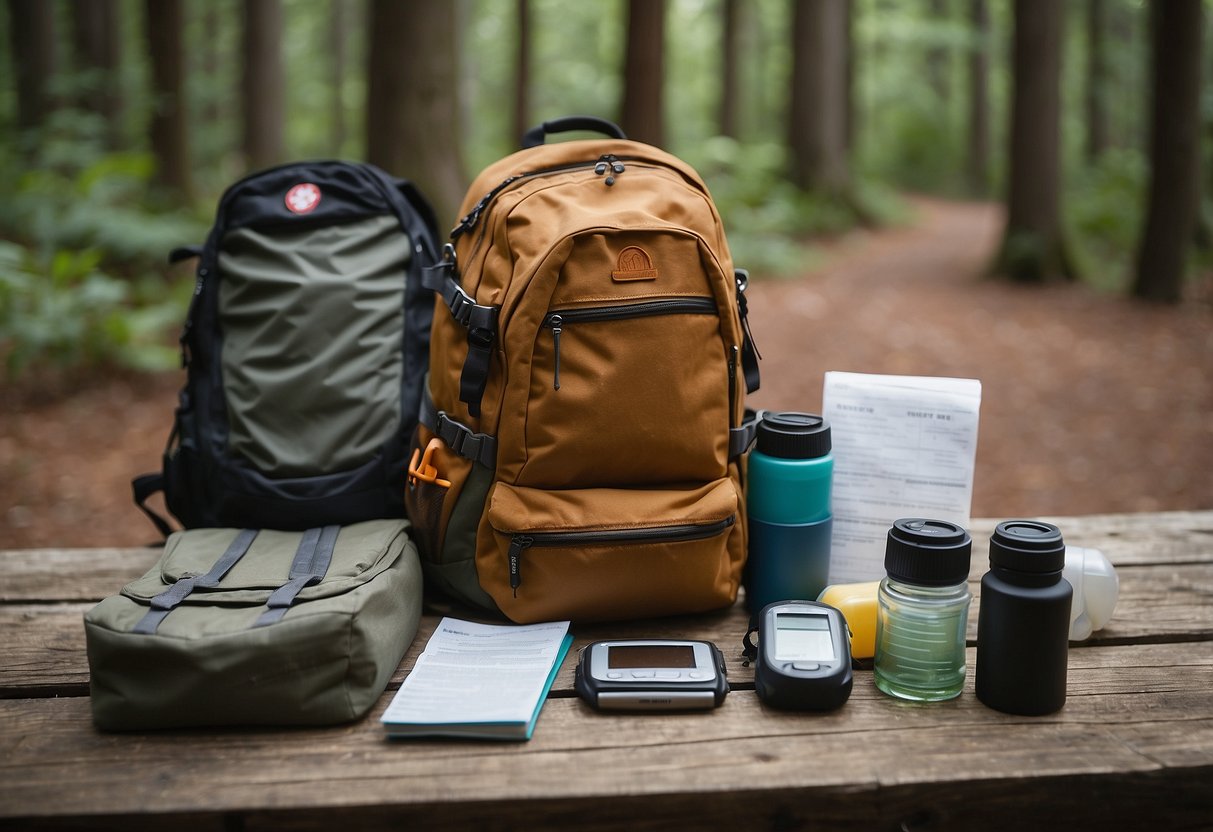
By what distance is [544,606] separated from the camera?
2000 mm

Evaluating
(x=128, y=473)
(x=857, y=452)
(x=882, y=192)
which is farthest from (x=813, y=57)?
(x=857, y=452)

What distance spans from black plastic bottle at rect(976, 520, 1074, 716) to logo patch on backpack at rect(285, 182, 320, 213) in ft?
5.91

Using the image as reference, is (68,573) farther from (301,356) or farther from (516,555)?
(516,555)

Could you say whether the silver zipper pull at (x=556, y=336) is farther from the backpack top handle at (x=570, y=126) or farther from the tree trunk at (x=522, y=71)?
the tree trunk at (x=522, y=71)

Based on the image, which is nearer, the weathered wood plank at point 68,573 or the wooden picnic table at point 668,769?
the wooden picnic table at point 668,769

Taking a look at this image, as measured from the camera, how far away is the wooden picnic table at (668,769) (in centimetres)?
149

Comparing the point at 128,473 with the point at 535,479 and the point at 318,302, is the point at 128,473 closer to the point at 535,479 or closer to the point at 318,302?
the point at 318,302

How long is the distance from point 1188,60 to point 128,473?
8584mm

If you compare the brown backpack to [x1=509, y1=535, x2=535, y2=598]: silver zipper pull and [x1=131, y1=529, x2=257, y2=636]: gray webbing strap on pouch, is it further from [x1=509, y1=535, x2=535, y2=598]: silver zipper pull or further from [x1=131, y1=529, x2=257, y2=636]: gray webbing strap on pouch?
[x1=131, y1=529, x2=257, y2=636]: gray webbing strap on pouch

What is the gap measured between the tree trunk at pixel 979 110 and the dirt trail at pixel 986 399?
14301 millimetres

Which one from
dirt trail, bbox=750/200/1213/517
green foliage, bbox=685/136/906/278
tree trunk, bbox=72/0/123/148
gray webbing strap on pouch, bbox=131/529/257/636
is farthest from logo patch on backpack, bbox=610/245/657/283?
tree trunk, bbox=72/0/123/148

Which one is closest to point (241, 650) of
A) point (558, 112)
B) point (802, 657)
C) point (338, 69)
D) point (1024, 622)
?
point (802, 657)

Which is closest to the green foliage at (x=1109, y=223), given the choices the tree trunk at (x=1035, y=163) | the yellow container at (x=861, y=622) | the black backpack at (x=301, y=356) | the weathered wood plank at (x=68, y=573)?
the tree trunk at (x=1035, y=163)

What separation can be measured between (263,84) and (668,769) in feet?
41.2
